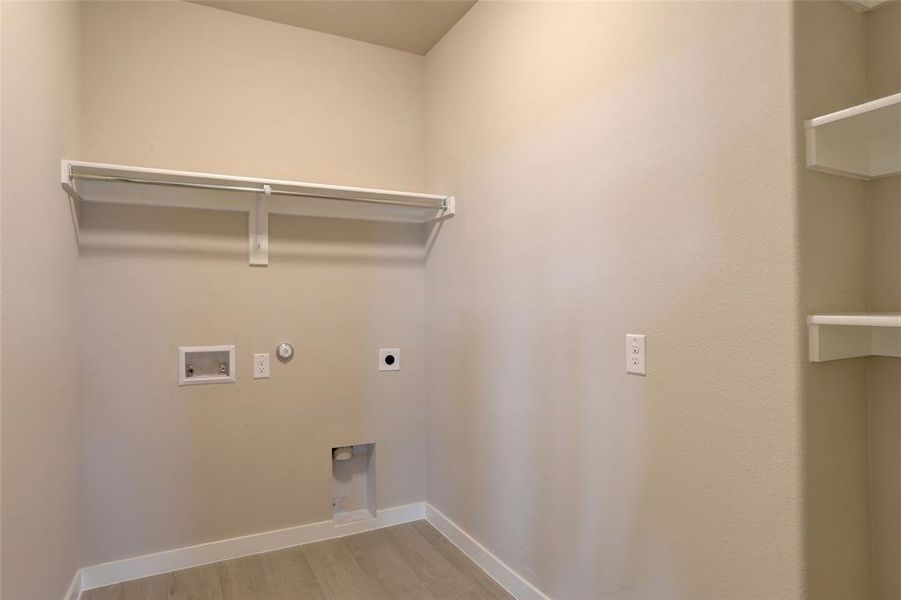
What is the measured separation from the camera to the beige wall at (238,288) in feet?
7.84

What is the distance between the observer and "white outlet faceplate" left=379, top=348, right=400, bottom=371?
296 centimetres

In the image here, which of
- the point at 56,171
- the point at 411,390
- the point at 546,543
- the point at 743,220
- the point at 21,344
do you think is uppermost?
the point at 56,171

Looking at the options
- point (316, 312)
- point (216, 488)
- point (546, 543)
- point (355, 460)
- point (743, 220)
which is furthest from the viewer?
point (355, 460)

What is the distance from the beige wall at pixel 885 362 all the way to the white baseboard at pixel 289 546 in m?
1.18

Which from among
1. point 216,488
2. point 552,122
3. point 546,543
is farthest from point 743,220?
point 216,488

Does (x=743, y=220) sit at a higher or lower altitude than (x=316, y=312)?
higher

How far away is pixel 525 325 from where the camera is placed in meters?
2.20

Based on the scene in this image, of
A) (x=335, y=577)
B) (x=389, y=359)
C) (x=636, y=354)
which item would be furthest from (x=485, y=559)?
→ (x=636, y=354)

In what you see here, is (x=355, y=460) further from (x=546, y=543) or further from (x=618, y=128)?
(x=618, y=128)

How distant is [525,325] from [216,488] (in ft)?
5.56

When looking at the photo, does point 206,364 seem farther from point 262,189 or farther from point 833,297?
point 833,297

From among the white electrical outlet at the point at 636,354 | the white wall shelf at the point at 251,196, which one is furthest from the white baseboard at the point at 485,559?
the white wall shelf at the point at 251,196

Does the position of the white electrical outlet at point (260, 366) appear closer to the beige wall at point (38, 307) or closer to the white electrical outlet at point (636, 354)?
the beige wall at point (38, 307)

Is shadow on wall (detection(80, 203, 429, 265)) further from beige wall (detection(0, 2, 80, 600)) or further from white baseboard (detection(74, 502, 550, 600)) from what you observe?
white baseboard (detection(74, 502, 550, 600))
